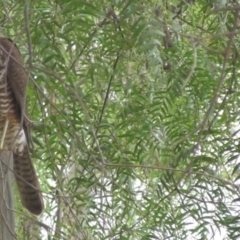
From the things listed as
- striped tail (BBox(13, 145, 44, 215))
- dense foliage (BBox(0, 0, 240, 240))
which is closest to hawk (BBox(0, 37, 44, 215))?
striped tail (BBox(13, 145, 44, 215))

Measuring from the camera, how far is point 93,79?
1.80m

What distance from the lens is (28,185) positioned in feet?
6.81

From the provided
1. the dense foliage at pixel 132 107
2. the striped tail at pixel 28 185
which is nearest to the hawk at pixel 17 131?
the striped tail at pixel 28 185

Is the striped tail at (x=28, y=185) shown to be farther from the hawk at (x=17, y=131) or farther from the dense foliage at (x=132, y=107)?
the dense foliage at (x=132, y=107)

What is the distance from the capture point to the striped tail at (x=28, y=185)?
2.08m

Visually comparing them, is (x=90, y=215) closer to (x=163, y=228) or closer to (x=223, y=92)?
(x=163, y=228)

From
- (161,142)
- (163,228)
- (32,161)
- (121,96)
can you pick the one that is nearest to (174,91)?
(161,142)

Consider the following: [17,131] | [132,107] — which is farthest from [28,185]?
[132,107]

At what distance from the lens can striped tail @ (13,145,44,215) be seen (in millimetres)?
2082

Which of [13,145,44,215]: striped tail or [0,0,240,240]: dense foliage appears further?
[13,145,44,215]: striped tail

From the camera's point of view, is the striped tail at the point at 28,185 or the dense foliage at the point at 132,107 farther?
the striped tail at the point at 28,185

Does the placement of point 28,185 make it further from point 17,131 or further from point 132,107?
point 132,107

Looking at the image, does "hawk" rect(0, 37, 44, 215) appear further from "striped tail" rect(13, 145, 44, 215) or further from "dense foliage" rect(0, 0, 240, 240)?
"dense foliage" rect(0, 0, 240, 240)

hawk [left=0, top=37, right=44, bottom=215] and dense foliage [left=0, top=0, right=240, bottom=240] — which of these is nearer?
dense foliage [left=0, top=0, right=240, bottom=240]
